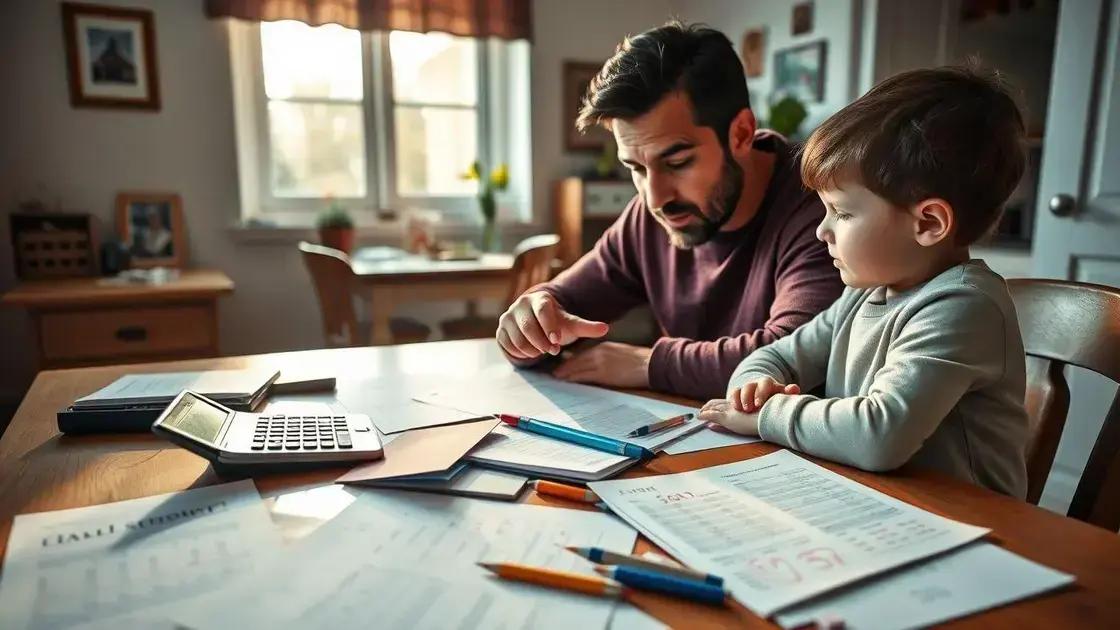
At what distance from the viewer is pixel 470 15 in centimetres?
324

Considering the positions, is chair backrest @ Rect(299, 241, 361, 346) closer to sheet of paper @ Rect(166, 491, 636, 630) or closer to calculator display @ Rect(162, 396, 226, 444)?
calculator display @ Rect(162, 396, 226, 444)

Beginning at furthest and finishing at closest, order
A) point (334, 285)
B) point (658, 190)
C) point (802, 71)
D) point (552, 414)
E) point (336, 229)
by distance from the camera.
→ 1. point (802, 71)
2. point (336, 229)
3. point (334, 285)
4. point (658, 190)
5. point (552, 414)

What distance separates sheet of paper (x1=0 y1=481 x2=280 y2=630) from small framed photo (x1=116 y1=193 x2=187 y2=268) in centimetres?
261

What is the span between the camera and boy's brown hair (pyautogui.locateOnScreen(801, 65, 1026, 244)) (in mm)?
743

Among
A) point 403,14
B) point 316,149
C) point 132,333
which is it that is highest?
point 403,14

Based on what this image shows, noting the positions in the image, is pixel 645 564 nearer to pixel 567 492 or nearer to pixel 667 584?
pixel 667 584

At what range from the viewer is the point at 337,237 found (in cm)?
303

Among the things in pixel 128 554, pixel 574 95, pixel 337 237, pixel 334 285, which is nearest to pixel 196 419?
pixel 128 554

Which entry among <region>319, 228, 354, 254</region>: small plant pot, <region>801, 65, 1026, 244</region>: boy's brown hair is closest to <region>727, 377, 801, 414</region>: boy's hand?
<region>801, 65, 1026, 244</region>: boy's brown hair

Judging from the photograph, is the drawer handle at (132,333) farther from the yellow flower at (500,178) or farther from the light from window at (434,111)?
the yellow flower at (500,178)

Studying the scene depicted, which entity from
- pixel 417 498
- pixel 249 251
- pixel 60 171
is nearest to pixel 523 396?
pixel 417 498

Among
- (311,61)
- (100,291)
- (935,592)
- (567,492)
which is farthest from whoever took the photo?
(311,61)

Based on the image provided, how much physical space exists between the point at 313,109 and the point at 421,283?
1225 millimetres

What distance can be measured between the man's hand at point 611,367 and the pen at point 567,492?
0.41m
